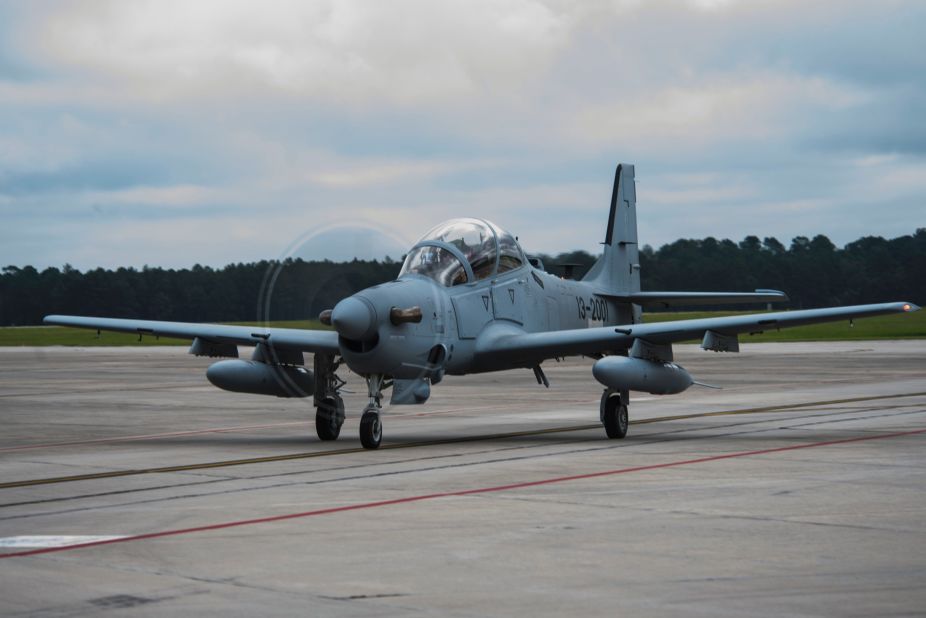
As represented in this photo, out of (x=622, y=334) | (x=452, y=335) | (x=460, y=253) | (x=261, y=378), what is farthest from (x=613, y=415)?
(x=261, y=378)

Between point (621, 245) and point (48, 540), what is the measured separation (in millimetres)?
16818

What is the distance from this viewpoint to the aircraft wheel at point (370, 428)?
15359 millimetres

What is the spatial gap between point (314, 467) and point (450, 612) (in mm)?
7390

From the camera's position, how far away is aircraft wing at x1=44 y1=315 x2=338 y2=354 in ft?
56.3

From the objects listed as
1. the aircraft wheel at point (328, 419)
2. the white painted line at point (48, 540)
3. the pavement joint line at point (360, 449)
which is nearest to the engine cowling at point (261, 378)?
the aircraft wheel at point (328, 419)

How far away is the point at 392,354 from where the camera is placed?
15008 mm

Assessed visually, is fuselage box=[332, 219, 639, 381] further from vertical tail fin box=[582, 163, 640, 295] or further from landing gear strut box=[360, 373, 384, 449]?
vertical tail fin box=[582, 163, 640, 295]

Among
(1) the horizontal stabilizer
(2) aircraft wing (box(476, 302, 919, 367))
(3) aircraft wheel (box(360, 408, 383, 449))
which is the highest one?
(1) the horizontal stabilizer

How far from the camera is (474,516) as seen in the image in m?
9.68

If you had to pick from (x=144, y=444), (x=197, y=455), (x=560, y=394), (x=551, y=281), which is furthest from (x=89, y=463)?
(x=560, y=394)

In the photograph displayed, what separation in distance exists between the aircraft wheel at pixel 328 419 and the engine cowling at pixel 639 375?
3.85 meters

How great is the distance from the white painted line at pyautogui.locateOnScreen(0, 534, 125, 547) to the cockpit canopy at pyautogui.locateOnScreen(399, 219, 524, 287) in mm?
7854

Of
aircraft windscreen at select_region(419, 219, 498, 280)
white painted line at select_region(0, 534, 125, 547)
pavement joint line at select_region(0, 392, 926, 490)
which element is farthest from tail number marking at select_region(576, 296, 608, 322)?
white painted line at select_region(0, 534, 125, 547)

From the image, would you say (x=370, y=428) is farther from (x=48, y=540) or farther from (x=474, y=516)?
(x=48, y=540)
